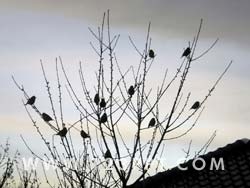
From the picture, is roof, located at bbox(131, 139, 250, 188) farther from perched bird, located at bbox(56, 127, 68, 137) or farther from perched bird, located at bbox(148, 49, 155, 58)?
perched bird, located at bbox(148, 49, 155, 58)

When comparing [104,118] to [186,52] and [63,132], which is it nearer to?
[63,132]

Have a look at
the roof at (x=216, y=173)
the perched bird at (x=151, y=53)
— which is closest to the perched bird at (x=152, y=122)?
the perched bird at (x=151, y=53)

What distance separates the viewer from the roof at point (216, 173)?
702cm

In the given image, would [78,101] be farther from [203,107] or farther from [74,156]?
[203,107]

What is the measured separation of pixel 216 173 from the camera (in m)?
7.49

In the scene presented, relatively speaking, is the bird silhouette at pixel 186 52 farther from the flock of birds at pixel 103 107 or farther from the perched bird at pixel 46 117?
the perched bird at pixel 46 117

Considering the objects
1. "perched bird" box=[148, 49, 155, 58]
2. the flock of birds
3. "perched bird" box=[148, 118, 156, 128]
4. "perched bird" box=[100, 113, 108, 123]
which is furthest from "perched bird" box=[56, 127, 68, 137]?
"perched bird" box=[148, 49, 155, 58]

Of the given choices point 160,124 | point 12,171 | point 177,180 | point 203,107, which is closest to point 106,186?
point 160,124

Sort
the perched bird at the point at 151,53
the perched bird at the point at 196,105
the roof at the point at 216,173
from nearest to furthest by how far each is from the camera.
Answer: the perched bird at the point at 196,105
the perched bird at the point at 151,53
the roof at the point at 216,173

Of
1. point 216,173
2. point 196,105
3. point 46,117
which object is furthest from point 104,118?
point 216,173

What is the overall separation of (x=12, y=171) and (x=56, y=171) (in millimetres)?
9558

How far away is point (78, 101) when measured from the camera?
673 cm

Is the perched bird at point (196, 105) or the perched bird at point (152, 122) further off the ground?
the perched bird at point (196, 105)

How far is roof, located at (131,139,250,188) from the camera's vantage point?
702 centimetres
